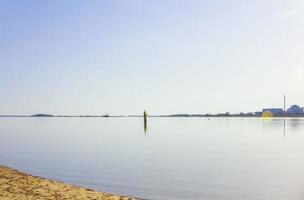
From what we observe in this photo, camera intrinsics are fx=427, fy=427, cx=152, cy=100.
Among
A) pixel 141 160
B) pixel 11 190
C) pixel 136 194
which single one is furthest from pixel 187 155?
pixel 11 190

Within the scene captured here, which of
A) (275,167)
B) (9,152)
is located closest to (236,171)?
(275,167)

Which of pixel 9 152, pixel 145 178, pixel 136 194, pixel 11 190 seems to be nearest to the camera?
pixel 11 190

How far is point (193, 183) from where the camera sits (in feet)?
105

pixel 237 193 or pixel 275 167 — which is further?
pixel 275 167

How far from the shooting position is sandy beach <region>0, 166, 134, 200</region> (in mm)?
22062

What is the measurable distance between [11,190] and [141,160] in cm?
2437

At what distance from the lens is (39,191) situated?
79.2ft

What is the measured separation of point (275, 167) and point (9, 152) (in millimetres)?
35641

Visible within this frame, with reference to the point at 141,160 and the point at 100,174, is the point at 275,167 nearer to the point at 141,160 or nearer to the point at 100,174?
the point at 141,160

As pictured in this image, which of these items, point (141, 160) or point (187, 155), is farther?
point (187, 155)

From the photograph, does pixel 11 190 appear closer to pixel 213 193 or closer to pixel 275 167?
pixel 213 193

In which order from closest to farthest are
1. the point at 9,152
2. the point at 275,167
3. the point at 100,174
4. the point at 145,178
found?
the point at 145,178
the point at 100,174
the point at 275,167
the point at 9,152

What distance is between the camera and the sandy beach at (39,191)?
Result: 22.1 metres

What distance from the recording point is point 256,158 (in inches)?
1948
